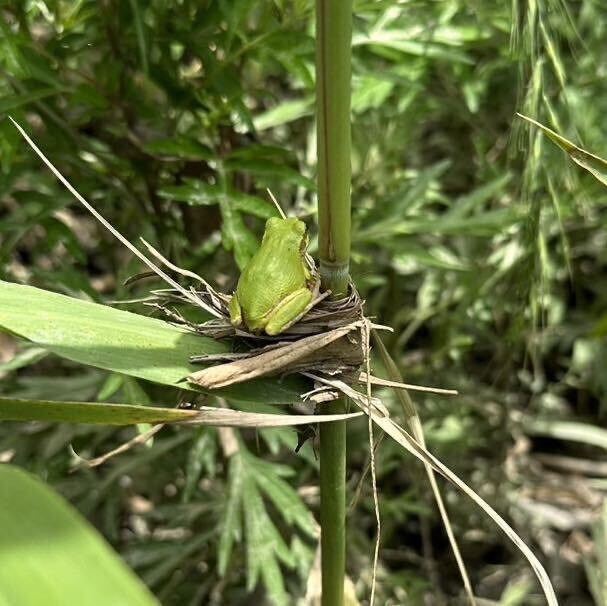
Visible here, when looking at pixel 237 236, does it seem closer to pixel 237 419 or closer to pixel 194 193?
pixel 194 193

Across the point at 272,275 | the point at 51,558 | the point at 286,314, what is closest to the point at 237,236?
the point at 272,275

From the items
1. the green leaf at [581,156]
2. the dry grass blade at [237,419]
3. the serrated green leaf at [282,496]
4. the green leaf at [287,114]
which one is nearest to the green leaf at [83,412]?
the dry grass blade at [237,419]

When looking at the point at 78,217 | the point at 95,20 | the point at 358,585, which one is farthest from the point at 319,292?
the point at 78,217

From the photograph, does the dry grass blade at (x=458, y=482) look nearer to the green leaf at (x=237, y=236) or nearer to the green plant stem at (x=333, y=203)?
the green plant stem at (x=333, y=203)

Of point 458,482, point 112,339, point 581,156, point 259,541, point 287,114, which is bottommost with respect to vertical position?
point 259,541

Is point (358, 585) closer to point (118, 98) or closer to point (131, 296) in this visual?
point (131, 296)
